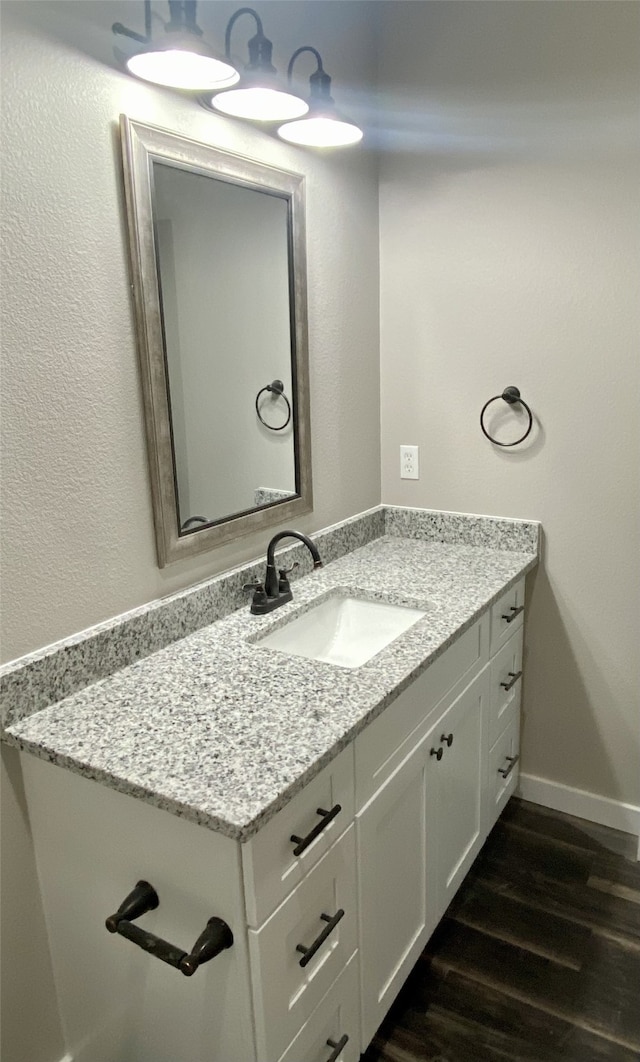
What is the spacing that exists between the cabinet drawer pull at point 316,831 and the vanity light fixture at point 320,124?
143 cm

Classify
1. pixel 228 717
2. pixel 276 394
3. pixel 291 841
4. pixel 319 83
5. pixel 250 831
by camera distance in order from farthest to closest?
pixel 276 394, pixel 319 83, pixel 228 717, pixel 291 841, pixel 250 831

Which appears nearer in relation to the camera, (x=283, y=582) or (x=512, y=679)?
(x=283, y=582)

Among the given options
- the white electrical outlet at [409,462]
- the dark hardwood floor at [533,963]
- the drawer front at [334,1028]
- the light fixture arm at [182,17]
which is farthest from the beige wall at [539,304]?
the drawer front at [334,1028]

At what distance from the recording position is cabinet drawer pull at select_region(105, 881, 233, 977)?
1.01 meters

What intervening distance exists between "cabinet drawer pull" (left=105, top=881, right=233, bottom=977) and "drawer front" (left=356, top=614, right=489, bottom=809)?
0.34m

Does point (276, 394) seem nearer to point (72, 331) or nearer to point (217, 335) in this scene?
point (217, 335)

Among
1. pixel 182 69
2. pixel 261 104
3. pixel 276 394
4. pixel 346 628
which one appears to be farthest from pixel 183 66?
pixel 346 628

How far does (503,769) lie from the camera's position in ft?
6.95

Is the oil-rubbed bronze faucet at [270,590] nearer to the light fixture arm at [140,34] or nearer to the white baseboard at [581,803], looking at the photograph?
the light fixture arm at [140,34]

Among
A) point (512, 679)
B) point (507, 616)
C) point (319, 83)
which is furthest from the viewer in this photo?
point (512, 679)

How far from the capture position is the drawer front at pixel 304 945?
1.06 meters

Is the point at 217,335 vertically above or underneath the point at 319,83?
underneath

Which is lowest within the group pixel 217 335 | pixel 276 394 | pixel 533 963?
pixel 533 963

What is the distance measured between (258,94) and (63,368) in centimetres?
72
